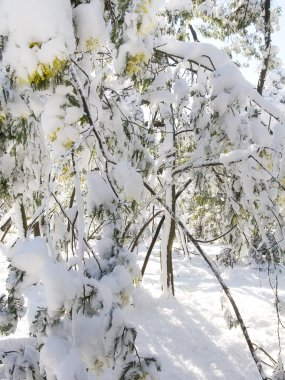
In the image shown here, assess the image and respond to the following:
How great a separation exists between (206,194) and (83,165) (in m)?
3.70

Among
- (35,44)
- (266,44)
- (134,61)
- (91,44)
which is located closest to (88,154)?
(134,61)

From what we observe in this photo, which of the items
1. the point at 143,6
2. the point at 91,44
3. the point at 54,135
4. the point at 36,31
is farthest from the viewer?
the point at 54,135

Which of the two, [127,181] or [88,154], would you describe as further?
[88,154]

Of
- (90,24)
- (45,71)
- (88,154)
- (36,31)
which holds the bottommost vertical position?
(88,154)

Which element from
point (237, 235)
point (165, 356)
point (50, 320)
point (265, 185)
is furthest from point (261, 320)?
point (50, 320)

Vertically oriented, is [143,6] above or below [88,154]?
above

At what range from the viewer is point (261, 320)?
5.69m

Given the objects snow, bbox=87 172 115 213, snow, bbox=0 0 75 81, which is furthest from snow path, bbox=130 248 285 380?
snow, bbox=0 0 75 81

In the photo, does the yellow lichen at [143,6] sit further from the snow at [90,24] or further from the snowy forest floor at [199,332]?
the snowy forest floor at [199,332]

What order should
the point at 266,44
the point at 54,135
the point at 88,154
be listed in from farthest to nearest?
the point at 266,44 → the point at 88,154 → the point at 54,135

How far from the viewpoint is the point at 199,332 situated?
5.30 metres

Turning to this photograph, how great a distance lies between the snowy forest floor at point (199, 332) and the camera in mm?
4379

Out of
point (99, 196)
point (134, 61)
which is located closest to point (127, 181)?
point (99, 196)

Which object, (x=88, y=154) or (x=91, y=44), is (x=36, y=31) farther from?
(x=88, y=154)
